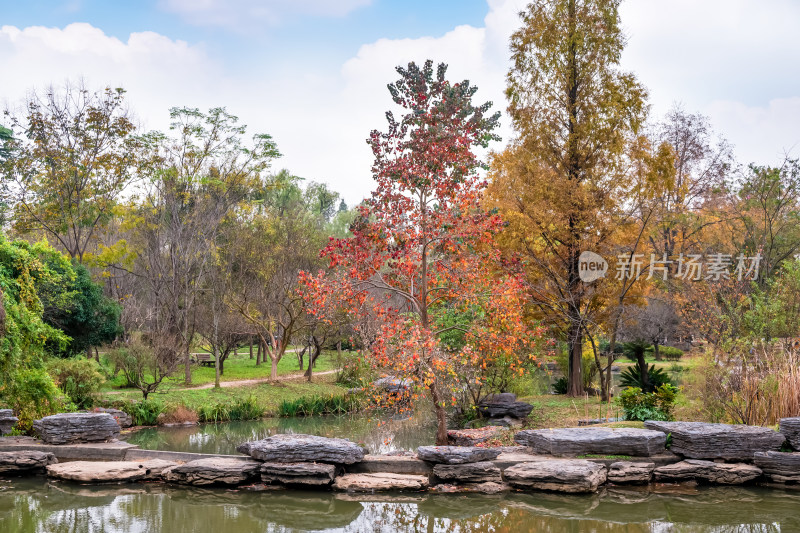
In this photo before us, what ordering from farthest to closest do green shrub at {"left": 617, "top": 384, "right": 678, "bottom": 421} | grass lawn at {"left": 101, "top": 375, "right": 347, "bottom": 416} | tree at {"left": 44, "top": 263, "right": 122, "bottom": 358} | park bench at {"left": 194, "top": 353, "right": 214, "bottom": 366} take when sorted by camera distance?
park bench at {"left": 194, "top": 353, "right": 214, "bottom": 366}
tree at {"left": 44, "top": 263, "right": 122, "bottom": 358}
grass lawn at {"left": 101, "top": 375, "right": 347, "bottom": 416}
green shrub at {"left": 617, "top": 384, "right": 678, "bottom": 421}

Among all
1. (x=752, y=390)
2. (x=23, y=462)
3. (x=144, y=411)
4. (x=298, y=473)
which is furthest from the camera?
(x=144, y=411)

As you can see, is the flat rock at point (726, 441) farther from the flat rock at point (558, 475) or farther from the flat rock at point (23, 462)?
the flat rock at point (23, 462)

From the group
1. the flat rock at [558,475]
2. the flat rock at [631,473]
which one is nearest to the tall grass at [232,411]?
the flat rock at [558,475]

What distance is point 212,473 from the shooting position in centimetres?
778

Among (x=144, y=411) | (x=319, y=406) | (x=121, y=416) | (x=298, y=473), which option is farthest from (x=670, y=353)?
(x=298, y=473)

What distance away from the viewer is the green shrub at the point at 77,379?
1252 cm

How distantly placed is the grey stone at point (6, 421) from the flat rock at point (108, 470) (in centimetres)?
215

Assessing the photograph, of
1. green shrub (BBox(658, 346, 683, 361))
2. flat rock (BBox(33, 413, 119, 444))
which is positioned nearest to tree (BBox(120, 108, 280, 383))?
flat rock (BBox(33, 413, 119, 444))

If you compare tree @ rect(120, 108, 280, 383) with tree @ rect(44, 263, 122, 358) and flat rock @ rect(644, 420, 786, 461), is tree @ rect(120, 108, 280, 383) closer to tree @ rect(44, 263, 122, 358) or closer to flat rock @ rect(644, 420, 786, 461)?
tree @ rect(44, 263, 122, 358)

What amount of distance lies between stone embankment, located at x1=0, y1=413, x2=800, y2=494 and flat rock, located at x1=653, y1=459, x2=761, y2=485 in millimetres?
12

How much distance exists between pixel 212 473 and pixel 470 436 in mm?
3994

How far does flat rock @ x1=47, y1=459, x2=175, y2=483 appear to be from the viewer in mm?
7840

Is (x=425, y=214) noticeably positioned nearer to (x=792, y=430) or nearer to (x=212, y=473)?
(x=212, y=473)

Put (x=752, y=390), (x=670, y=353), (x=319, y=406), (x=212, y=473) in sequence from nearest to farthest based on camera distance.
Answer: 1. (x=212, y=473)
2. (x=752, y=390)
3. (x=319, y=406)
4. (x=670, y=353)
